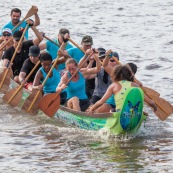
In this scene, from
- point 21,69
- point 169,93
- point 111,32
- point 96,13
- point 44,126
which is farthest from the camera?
point 96,13

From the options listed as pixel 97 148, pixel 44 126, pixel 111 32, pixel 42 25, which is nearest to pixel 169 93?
pixel 44 126

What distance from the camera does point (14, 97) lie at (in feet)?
58.4

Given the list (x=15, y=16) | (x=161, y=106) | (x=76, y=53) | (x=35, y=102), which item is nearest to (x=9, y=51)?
(x=76, y=53)

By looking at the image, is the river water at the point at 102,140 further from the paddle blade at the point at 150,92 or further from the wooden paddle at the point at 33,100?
the paddle blade at the point at 150,92

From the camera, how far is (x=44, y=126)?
16516 millimetres

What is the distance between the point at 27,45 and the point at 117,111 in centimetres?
524

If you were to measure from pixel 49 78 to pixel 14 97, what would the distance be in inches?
50.4

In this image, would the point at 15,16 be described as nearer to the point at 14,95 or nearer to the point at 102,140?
the point at 14,95

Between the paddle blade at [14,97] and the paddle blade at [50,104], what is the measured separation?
1.41 meters

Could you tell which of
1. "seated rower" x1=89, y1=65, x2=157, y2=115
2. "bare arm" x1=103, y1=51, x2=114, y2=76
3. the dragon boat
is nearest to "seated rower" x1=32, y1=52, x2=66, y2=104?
"bare arm" x1=103, y1=51, x2=114, y2=76

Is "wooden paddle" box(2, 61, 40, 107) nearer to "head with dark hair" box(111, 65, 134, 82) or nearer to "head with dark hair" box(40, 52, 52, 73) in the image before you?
"head with dark hair" box(40, 52, 52, 73)

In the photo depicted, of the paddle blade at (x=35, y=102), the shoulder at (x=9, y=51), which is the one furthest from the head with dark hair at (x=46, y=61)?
the shoulder at (x=9, y=51)

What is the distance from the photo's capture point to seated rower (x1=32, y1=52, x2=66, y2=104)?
1674 cm

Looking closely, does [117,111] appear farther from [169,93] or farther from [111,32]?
[111,32]
